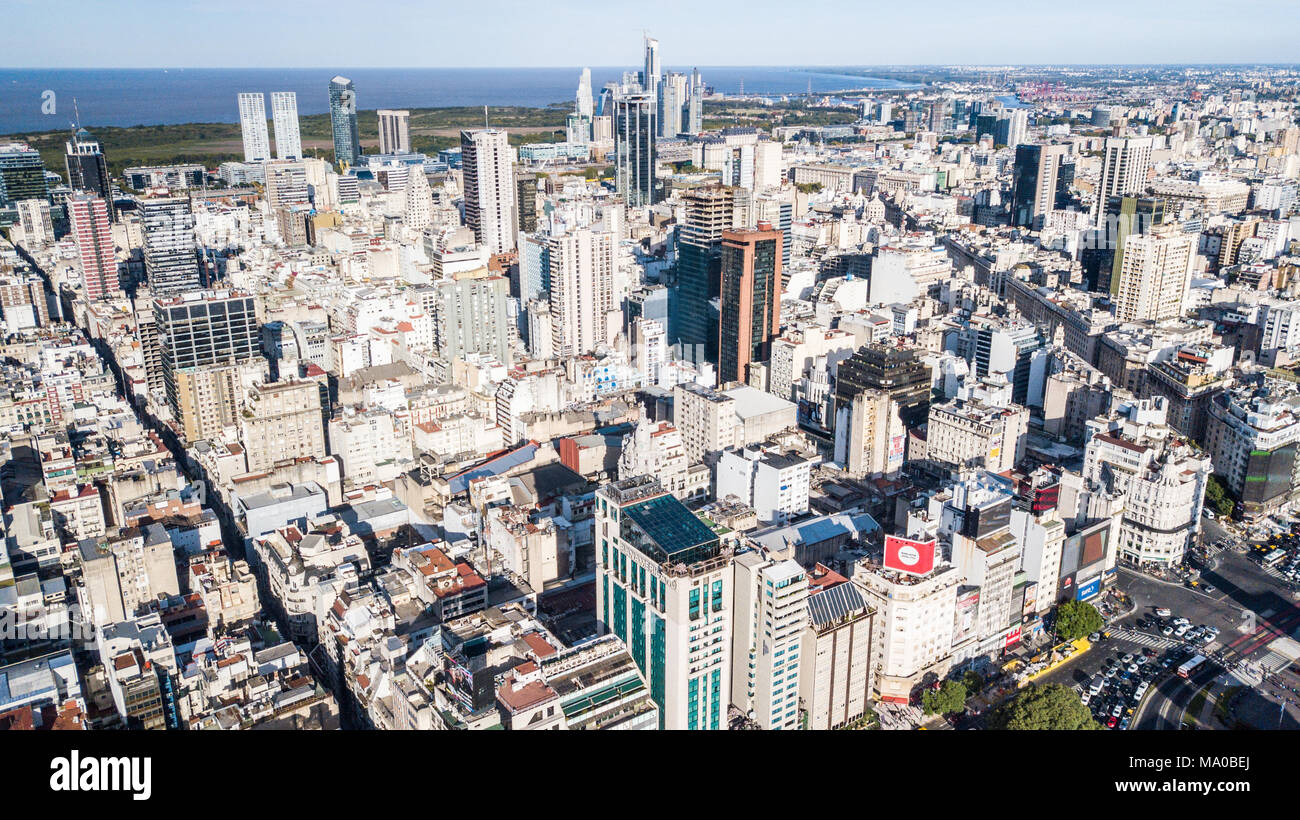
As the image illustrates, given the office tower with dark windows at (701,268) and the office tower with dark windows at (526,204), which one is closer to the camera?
the office tower with dark windows at (701,268)

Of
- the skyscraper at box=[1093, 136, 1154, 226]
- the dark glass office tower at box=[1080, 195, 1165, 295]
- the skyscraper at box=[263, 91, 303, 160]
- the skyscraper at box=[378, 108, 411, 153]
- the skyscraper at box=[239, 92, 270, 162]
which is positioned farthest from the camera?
the skyscraper at box=[378, 108, 411, 153]

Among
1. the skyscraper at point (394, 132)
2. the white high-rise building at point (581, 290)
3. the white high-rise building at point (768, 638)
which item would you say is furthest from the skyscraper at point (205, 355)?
the skyscraper at point (394, 132)

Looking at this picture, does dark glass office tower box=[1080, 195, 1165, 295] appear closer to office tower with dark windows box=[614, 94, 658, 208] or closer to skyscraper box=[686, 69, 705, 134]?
office tower with dark windows box=[614, 94, 658, 208]

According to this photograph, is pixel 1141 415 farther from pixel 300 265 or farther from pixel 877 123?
pixel 877 123

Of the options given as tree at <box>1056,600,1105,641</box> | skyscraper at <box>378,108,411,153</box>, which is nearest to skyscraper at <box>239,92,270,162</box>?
skyscraper at <box>378,108,411,153</box>

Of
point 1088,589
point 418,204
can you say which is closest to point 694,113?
point 418,204

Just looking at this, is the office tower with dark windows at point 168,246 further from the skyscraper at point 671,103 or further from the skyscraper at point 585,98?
the skyscraper at point 671,103
